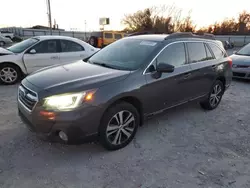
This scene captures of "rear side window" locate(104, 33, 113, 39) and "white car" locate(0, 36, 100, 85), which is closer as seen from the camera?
"white car" locate(0, 36, 100, 85)

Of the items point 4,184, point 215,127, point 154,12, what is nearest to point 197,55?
point 215,127

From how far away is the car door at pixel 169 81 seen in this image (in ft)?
11.6

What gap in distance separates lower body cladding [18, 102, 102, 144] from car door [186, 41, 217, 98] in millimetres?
2261

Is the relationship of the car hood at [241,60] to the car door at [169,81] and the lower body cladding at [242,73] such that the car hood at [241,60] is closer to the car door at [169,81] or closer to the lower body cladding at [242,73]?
the lower body cladding at [242,73]

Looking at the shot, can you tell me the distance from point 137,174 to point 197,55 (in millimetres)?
2727

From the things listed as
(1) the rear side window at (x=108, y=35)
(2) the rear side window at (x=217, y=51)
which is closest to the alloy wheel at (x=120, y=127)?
(2) the rear side window at (x=217, y=51)

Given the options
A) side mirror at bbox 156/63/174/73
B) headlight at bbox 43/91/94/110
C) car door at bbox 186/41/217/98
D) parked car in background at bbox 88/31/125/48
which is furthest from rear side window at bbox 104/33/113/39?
headlight at bbox 43/91/94/110

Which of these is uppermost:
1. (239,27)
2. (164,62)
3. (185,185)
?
(239,27)

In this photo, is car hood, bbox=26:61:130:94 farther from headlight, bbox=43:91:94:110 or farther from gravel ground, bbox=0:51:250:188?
gravel ground, bbox=0:51:250:188

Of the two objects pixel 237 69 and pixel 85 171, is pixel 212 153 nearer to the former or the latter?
pixel 85 171

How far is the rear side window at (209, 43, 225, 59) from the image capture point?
4.95m

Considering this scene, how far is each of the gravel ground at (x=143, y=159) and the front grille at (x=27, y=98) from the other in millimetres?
700

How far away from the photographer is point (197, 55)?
4465 millimetres

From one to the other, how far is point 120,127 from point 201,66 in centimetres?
220
